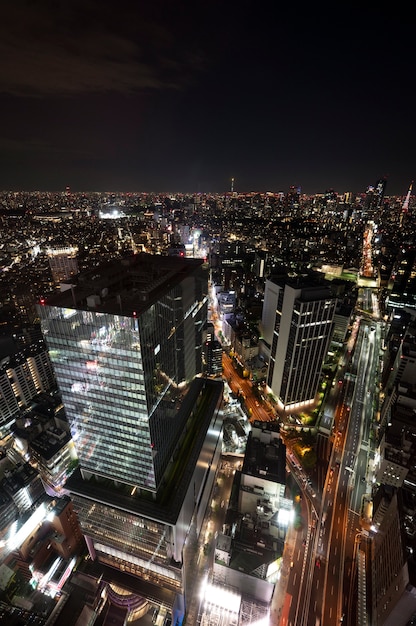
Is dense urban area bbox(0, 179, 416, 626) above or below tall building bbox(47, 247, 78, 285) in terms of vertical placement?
below

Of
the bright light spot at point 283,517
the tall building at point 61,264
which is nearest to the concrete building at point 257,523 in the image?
the bright light spot at point 283,517

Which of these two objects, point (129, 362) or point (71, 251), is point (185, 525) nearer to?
point (129, 362)

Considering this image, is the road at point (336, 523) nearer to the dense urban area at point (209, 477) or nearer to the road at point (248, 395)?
the dense urban area at point (209, 477)

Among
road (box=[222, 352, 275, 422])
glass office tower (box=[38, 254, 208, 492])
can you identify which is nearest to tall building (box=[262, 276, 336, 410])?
road (box=[222, 352, 275, 422])

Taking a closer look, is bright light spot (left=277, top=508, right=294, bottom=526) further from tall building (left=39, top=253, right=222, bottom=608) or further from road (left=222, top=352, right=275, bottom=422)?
road (left=222, top=352, right=275, bottom=422)

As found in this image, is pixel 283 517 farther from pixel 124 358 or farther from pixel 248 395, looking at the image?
pixel 124 358

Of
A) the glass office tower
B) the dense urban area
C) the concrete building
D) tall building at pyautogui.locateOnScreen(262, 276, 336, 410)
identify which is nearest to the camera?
the glass office tower
